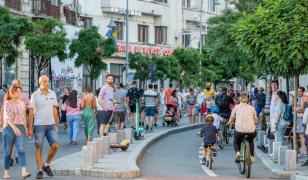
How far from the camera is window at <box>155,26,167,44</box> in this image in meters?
73.7

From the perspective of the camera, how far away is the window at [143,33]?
70.7m

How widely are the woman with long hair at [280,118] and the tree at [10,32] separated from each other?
14.7 meters

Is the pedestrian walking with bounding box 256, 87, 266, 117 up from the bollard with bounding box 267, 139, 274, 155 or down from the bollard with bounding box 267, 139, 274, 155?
up

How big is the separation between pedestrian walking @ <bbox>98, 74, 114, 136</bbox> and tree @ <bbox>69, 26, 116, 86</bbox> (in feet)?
72.0

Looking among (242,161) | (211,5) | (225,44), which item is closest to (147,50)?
(211,5)

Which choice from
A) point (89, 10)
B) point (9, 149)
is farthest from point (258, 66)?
point (89, 10)

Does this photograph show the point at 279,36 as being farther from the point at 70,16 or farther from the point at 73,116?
the point at 70,16

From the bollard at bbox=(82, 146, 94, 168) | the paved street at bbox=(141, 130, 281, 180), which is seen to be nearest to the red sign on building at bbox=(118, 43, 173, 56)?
the paved street at bbox=(141, 130, 281, 180)

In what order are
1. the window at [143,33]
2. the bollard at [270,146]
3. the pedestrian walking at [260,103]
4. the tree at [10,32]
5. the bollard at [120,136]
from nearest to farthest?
the bollard at [270,146] → the bollard at [120,136] → the pedestrian walking at [260,103] → the tree at [10,32] → the window at [143,33]

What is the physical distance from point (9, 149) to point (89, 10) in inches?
1833

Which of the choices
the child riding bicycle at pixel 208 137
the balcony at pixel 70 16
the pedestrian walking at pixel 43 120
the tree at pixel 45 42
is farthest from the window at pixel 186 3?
the pedestrian walking at pixel 43 120

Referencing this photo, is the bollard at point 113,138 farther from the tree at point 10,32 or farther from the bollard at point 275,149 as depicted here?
the tree at point 10,32

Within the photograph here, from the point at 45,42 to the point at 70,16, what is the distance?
15398 millimetres

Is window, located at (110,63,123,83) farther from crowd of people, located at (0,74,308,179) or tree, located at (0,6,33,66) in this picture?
tree, located at (0,6,33,66)
